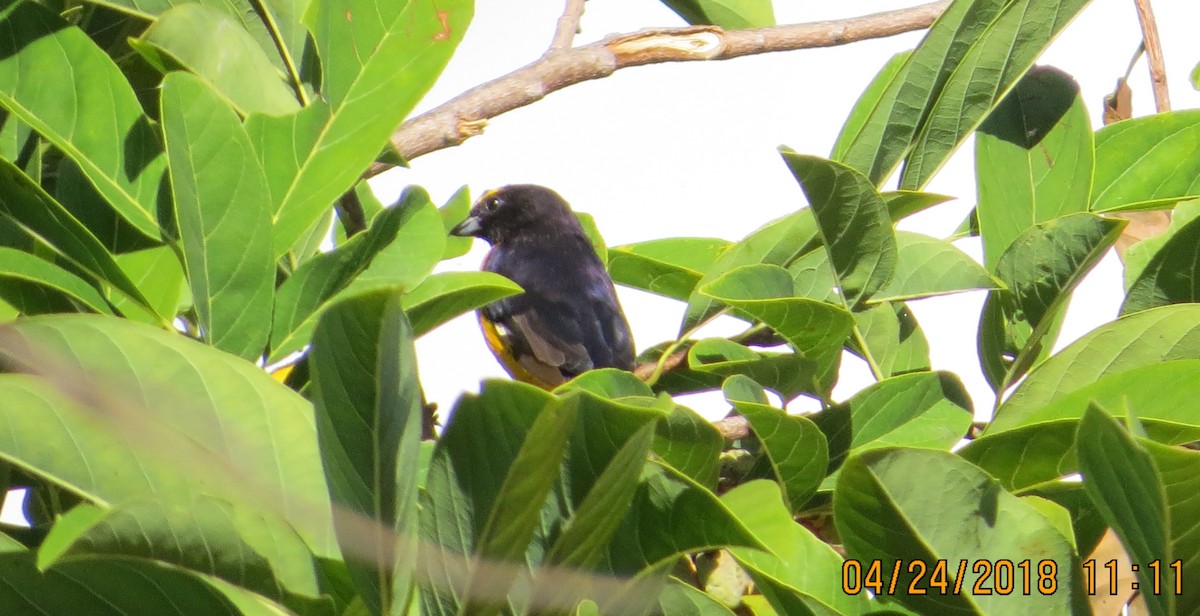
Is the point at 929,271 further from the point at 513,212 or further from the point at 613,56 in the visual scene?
the point at 513,212

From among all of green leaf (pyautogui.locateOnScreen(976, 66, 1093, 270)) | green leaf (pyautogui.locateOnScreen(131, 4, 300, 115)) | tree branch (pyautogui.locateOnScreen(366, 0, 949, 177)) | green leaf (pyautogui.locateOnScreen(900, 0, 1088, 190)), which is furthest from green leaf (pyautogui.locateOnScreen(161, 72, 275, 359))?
green leaf (pyautogui.locateOnScreen(976, 66, 1093, 270))

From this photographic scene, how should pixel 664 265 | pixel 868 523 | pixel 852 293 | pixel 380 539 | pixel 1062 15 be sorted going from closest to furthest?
pixel 380 539 → pixel 868 523 → pixel 1062 15 → pixel 852 293 → pixel 664 265

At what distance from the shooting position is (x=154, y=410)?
80 cm

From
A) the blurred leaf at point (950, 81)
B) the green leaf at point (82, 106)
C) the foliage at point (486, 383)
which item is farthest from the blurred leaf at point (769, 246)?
the green leaf at point (82, 106)

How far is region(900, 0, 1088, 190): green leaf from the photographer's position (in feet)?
4.19

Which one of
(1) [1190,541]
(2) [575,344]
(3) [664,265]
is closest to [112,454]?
(1) [1190,541]

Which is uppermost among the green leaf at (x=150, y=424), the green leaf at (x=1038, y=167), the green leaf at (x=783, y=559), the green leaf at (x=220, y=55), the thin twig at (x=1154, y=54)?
the thin twig at (x=1154, y=54)

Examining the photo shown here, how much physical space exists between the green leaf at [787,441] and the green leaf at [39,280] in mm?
641

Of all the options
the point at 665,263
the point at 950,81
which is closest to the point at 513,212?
the point at 665,263

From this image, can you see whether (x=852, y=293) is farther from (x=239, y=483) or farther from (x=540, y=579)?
(x=239, y=483)

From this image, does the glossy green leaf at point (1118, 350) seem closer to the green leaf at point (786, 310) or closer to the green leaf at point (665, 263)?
the green leaf at point (786, 310)

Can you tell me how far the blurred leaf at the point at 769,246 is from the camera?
148cm

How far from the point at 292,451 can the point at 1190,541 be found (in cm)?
70

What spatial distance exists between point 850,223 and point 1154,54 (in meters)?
0.91
